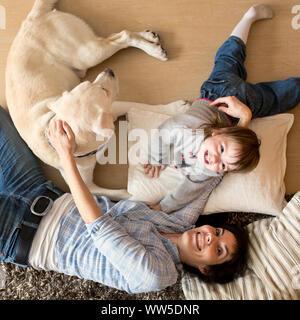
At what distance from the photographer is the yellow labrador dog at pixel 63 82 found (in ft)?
4.17

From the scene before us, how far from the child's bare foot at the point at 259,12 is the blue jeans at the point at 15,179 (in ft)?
5.41

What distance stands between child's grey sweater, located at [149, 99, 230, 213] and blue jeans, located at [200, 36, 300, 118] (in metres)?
0.13

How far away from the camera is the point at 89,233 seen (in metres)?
1.37

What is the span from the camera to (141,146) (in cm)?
178

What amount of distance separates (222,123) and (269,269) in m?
0.81

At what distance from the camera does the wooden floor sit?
186 centimetres

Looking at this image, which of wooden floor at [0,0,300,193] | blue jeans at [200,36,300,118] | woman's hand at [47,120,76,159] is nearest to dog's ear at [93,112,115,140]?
woman's hand at [47,120,76,159]

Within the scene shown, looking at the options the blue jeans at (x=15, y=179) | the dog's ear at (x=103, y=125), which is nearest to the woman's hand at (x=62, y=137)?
the dog's ear at (x=103, y=125)

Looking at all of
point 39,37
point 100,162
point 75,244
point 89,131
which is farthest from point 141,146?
point 39,37

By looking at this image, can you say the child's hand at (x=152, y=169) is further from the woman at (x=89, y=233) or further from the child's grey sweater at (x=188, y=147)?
the woman at (x=89, y=233)

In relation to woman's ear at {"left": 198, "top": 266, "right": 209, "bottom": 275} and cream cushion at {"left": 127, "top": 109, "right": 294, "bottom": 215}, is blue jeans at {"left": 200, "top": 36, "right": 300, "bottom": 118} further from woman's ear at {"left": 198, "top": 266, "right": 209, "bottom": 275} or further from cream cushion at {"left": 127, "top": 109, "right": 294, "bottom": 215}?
woman's ear at {"left": 198, "top": 266, "right": 209, "bottom": 275}

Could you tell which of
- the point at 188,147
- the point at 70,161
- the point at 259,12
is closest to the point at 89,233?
the point at 70,161
